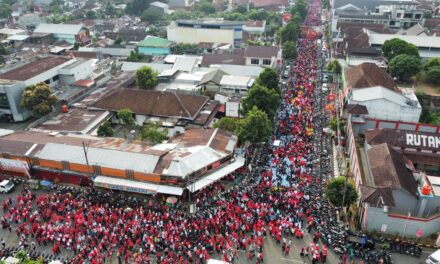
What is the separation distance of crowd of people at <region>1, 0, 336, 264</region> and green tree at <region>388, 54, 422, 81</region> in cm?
3222

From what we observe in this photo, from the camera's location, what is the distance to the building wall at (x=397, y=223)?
99.9ft

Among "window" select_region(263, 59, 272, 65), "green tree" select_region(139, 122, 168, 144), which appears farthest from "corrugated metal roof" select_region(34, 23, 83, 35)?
"green tree" select_region(139, 122, 168, 144)

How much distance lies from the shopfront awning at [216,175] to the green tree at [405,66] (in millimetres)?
36396

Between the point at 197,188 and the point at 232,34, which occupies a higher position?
the point at 232,34

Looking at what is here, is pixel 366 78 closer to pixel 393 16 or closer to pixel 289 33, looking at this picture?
pixel 289 33

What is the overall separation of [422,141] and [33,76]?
52.4 meters

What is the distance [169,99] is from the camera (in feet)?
167

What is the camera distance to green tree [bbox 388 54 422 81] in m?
59.8

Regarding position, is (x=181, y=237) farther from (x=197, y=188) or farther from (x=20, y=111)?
(x=20, y=111)

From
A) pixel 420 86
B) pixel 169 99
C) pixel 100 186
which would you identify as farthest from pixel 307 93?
pixel 100 186

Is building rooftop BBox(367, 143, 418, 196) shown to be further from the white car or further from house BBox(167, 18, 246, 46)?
house BBox(167, 18, 246, 46)

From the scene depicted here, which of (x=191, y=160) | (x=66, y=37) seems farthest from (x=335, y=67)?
(x=66, y=37)

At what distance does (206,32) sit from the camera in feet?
293

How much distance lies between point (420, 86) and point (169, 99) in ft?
137
